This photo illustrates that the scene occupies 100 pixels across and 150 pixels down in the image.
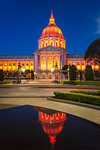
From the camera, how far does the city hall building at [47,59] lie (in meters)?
95.1

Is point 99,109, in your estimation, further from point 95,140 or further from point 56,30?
point 56,30

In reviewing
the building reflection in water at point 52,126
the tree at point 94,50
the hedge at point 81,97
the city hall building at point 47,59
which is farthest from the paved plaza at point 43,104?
the city hall building at point 47,59

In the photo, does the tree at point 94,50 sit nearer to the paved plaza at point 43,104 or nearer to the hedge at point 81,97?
the paved plaza at point 43,104

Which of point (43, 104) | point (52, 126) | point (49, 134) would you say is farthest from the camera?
point (43, 104)

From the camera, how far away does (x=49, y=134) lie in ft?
16.7

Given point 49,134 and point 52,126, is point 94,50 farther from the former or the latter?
point 49,134

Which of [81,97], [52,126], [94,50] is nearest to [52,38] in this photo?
[94,50]

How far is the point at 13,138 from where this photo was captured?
15.7ft

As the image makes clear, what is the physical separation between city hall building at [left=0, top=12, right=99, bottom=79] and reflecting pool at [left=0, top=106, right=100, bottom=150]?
86712 millimetres

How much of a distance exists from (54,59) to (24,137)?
93.2 metres

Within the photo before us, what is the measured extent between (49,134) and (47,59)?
9301cm

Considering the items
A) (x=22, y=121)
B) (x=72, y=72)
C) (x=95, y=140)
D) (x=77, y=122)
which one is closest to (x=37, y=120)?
(x=22, y=121)

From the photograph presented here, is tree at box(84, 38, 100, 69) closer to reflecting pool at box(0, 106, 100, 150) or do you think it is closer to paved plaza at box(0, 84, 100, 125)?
paved plaza at box(0, 84, 100, 125)

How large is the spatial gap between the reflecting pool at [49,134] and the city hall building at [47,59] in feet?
284
